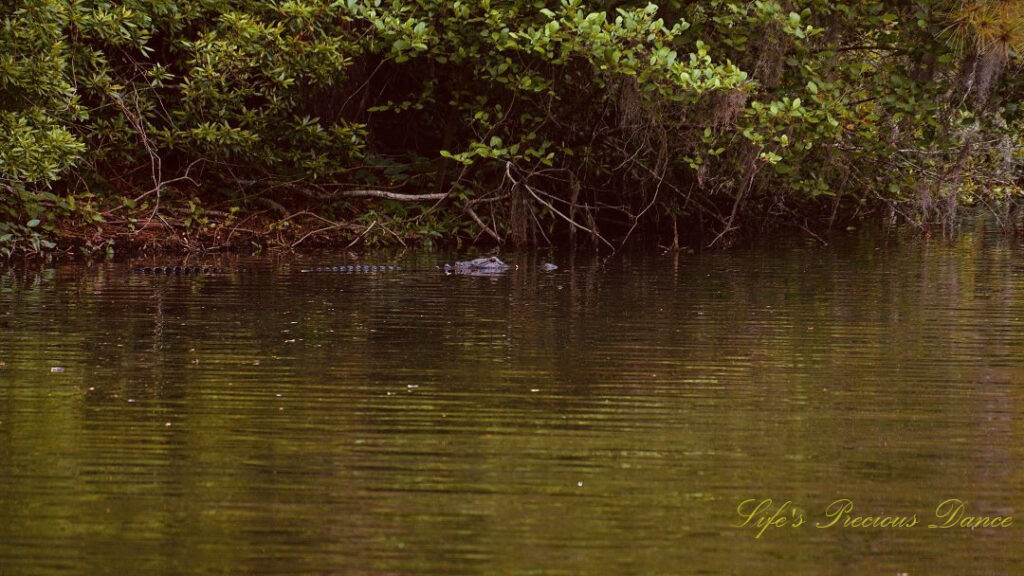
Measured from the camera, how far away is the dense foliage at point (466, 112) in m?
18.2

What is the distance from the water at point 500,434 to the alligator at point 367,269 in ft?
10.3

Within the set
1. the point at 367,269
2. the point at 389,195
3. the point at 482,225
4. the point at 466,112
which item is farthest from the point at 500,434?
the point at 466,112

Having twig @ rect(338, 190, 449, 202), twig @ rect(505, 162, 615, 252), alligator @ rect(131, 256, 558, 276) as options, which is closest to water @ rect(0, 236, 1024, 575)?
alligator @ rect(131, 256, 558, 276)

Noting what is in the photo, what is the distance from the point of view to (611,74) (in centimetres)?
1945

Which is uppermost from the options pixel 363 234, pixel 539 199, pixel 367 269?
pixel 539 199

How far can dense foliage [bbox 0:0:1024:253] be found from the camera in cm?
1819

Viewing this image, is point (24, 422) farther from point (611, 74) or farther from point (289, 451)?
point (611, 74)

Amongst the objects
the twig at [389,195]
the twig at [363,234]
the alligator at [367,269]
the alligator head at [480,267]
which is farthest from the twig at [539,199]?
the alligator head at [480,267]

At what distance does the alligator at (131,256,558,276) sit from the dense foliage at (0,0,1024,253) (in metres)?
1.74

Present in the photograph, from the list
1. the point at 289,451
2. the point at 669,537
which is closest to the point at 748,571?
the point at 669,537

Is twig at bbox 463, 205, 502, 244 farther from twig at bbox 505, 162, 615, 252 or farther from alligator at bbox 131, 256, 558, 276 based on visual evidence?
alligator at bbox 131, 256, 558, 276

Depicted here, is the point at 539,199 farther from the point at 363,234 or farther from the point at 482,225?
the point at 363,234

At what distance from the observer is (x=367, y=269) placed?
56.5ft

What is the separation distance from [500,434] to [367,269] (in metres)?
10.2
